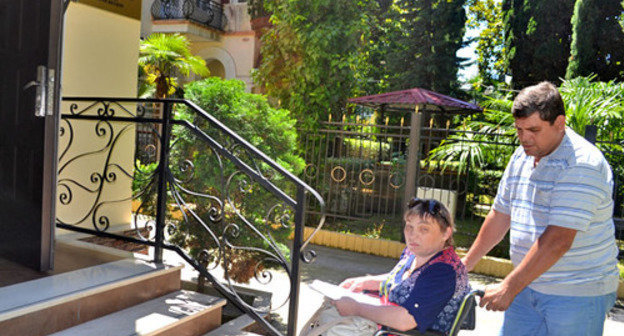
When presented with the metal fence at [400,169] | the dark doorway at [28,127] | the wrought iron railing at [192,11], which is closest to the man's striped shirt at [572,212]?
the dark doorway at [28,127]

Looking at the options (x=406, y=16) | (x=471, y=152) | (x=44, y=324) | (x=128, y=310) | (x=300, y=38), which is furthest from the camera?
(x=406, y=16)

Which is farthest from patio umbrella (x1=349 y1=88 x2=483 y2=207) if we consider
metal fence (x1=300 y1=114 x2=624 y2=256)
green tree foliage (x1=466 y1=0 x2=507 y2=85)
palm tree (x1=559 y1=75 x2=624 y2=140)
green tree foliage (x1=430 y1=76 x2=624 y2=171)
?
green tree foliage (x1=466 y1=0 x2=507 y2=85)

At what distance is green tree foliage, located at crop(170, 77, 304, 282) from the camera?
170 inches

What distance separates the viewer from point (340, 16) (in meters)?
8.23

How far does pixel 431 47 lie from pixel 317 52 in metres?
10.7

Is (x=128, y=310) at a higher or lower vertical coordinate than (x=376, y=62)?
lower

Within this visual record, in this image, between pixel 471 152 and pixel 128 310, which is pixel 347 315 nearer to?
pixel 128 310

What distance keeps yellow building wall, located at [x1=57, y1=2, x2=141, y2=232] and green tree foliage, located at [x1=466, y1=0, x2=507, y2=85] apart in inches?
745

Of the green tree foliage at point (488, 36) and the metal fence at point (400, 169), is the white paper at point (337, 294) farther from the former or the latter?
the green tree foliage at point (488, 36)

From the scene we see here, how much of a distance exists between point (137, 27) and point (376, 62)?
49.4ft

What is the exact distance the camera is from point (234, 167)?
14.0ft

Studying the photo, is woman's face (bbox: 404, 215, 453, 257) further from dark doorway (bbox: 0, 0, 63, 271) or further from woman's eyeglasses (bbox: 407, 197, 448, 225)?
dark doorway (bbox: 0, 0, 63, 271)

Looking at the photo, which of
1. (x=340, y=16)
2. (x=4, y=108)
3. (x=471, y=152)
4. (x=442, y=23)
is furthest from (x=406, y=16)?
(x=4, y=108)

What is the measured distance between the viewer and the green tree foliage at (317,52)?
809cm
